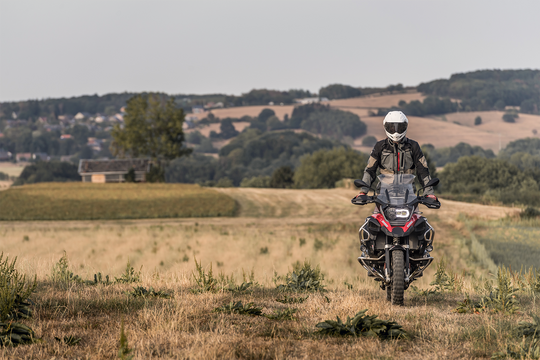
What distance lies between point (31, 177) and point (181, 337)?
159035 millimetres

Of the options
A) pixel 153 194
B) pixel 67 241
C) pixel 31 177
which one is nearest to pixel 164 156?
pixel 153 194

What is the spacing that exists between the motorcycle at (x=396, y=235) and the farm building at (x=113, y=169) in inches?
3435

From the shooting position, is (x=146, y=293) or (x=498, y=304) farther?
(x=146, y=293)

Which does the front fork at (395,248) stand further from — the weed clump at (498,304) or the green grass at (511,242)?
the green grass at (511,242)

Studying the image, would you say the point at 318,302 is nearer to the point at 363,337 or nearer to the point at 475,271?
the point at 363,337

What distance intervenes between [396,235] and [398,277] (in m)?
0.64

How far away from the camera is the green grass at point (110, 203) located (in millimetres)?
56812

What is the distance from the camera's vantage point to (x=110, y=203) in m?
61.1

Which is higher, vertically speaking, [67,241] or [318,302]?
[318,302]

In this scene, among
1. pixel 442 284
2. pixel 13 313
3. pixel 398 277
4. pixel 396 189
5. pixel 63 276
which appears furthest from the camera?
pixel 442 284

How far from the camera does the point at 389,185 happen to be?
29.5 ft

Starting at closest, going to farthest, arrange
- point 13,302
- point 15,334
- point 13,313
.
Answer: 1. point 15,334
2. point 13,302
3. point 13,313

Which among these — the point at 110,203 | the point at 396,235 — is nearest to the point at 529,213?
the point at 110,203

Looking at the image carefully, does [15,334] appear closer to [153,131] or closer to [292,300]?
[292,300]
